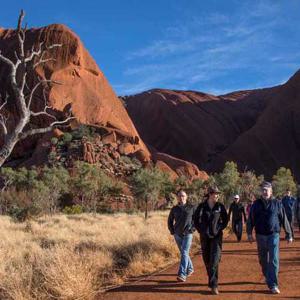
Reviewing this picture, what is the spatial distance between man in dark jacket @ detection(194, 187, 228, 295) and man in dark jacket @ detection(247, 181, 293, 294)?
0.55m

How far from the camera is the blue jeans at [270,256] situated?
756 cm

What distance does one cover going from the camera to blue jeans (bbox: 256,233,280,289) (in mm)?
7562

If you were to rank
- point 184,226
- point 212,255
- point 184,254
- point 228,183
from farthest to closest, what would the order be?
point 228,183, point 184,226, point 184,254, point 212,255

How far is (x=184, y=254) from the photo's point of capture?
8773 mm

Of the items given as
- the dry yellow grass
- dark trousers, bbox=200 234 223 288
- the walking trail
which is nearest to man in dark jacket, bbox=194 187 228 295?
dark trousers, bbox=200 234 223 288

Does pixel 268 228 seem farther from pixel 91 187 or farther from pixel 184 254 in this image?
pixel 91 187

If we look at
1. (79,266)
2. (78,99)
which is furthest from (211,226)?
(78,99)

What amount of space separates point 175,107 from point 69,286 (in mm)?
129984

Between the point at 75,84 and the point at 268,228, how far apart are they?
240 feet

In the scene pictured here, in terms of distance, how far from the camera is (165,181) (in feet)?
189

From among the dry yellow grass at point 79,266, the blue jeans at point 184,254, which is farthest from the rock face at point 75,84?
the blue jeans at point 184,254

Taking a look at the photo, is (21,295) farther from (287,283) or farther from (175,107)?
(175,107)

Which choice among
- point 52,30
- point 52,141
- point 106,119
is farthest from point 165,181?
point 52,30

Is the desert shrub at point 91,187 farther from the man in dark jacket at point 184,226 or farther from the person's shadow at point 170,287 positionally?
the person's shadow at point 170,287
